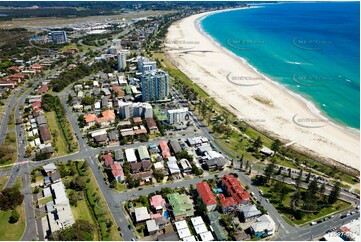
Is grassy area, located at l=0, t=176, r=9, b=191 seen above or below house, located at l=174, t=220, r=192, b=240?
above

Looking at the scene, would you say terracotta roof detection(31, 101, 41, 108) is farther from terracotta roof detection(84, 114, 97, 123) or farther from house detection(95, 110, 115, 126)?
house detection(95, 110, 115, 126)

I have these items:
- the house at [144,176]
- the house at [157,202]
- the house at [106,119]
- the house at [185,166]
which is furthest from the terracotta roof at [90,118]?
the house at [157,202]

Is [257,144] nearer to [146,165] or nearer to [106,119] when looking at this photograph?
[146,165]

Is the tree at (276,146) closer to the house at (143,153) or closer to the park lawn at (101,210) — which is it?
the house at (143,153)

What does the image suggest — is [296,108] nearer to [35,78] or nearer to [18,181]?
[18,181]

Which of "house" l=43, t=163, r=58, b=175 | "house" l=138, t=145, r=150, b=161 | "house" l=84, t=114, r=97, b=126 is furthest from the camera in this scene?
"house" l=84, t=114, r=97, b=126

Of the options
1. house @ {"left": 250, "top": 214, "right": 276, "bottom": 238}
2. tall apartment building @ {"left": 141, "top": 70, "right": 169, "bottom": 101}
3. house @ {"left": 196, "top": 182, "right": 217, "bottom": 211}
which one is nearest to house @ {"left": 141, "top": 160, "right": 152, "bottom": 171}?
house @ {"left": 196, "top": 182, "right": 217, "bottom": 211}

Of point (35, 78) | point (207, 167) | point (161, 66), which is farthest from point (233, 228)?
point (35, 78)

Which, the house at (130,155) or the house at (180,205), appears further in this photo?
the house at (130,155)
